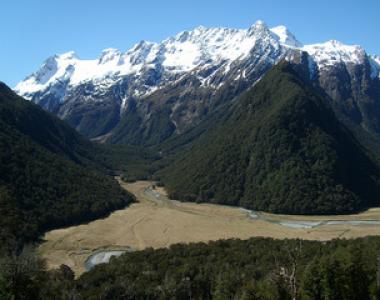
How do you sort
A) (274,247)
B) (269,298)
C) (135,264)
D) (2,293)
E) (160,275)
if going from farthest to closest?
(274,247) → (135,264) → (160,275) → (269,298) → (2,293)

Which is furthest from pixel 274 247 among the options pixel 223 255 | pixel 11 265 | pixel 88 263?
pixel 11 265

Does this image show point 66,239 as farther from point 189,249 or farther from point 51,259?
point 189,249

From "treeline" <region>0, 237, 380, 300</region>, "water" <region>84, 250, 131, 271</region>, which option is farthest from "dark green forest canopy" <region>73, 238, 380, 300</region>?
"water" <region>84, 250, 131, 271</region>

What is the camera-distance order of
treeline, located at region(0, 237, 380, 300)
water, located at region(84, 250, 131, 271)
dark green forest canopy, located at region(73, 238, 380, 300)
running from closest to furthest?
treeline, located at region(0, 237, 380, 300), dark green forest canopy, located at region(73, 238, 380, 300), water, located at region(84, 250, 131, 271)

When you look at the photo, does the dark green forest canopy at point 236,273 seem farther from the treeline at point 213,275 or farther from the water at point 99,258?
the water at point 99,258

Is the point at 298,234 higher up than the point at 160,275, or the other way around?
the point at 298,234

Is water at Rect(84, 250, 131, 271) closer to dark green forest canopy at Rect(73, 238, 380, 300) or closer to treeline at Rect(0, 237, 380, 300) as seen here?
treeline at Rect(0, 237, 380, 300)

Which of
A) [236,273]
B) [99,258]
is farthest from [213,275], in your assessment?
[99,258]

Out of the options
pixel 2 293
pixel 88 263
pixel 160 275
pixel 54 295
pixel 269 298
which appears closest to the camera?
pixel 2 293

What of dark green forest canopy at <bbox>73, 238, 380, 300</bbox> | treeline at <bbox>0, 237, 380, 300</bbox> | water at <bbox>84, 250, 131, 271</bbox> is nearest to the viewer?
treeline at <bbox>0, 237, 380, 300</bbox>

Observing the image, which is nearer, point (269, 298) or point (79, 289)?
point (269, 298)
